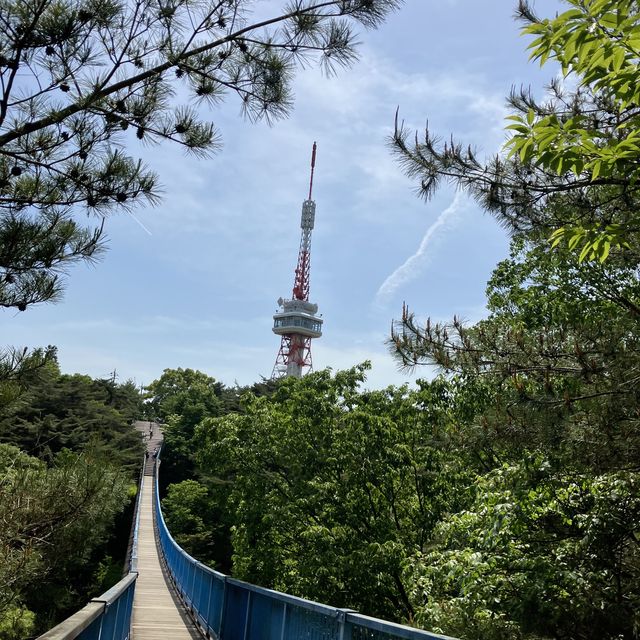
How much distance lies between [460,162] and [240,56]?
2.53 metres

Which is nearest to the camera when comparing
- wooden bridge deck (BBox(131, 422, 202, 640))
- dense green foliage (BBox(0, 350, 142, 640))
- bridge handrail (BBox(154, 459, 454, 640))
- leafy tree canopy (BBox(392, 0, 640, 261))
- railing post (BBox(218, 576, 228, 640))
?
leafy tree canopy (BBox(392, 0, 640, 261))

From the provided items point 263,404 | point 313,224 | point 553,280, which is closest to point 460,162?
point 553,280

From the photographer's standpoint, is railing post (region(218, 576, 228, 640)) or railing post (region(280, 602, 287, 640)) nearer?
railing post (region(280, 602, 287, 640))

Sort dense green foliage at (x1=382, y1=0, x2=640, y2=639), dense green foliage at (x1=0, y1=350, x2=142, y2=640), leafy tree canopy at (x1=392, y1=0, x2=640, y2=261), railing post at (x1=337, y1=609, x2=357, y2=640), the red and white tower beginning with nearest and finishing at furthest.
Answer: leafy tree canopy at (x1=392, y1=0, x2=640, y2=261), railing post at (x1=337, y1=609, x2=357, y2=640), dense green foliage at (x1=382, y1=0, x2=640, y2=639), dense green foliage at (x1=0, y1=350, x2=142, y2=640), the red and white tower

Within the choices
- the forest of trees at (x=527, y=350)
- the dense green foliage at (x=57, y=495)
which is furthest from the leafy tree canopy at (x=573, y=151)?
the dense green foliage at (x=57, y=495)

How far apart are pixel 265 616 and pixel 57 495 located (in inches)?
241

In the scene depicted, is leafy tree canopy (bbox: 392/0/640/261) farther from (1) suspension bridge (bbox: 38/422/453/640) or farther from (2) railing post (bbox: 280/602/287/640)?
(2) railing post (bbox: 280/602/287/640)

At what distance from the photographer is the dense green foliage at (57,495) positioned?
10022 mm

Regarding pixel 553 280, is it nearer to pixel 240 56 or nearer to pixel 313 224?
pixel 240 56

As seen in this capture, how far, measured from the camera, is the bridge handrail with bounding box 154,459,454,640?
179 inches

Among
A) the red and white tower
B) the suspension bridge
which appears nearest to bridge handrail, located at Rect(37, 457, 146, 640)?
the suspension bridge

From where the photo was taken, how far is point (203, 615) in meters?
11.6

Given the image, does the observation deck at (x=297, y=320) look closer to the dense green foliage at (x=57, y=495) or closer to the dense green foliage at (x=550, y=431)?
the dense green foliage at (x=57, y=495)

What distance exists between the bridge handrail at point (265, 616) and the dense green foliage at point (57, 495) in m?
2.66
